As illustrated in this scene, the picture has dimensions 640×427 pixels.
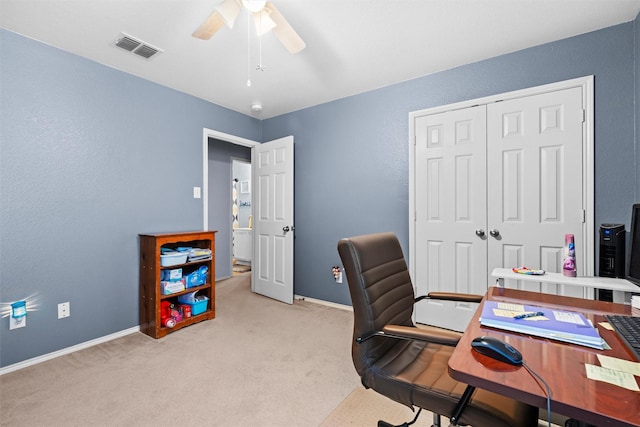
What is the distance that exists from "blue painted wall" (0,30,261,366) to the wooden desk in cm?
298

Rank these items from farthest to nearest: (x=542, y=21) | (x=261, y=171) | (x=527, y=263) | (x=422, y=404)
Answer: (x=261, y=171), (x=527, y=263), (x=542, y=21), (x=422, y=404)

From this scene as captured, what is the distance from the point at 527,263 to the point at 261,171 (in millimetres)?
3179

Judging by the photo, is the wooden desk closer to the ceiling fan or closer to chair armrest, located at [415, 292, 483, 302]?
chair armrest, located at [415, 292, 483, 302]

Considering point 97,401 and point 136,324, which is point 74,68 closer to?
point 136,324

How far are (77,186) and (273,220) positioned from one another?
2.04 m

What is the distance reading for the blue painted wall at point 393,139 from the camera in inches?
85.0

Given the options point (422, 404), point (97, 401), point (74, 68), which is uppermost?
point (74, 68)

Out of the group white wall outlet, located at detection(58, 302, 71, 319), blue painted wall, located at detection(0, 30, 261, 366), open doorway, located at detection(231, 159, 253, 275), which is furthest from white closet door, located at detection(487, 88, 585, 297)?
open doorway, located at detection(231, 159, 253, 275)

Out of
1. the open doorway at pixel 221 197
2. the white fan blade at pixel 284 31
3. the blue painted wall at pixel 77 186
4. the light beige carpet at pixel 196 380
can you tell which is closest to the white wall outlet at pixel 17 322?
the blue painted wall at pixel 77 186

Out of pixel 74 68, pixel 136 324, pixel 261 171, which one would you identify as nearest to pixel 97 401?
pixel 136 324

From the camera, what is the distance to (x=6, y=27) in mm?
2123

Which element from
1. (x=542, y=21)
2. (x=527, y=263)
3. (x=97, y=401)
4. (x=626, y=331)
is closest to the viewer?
(x=626, y=331)

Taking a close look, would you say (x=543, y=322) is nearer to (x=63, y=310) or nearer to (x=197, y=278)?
(x=197, y=278)

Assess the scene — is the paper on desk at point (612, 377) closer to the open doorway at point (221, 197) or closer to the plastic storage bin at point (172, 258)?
the plastic storage bin at point (172, 258)
